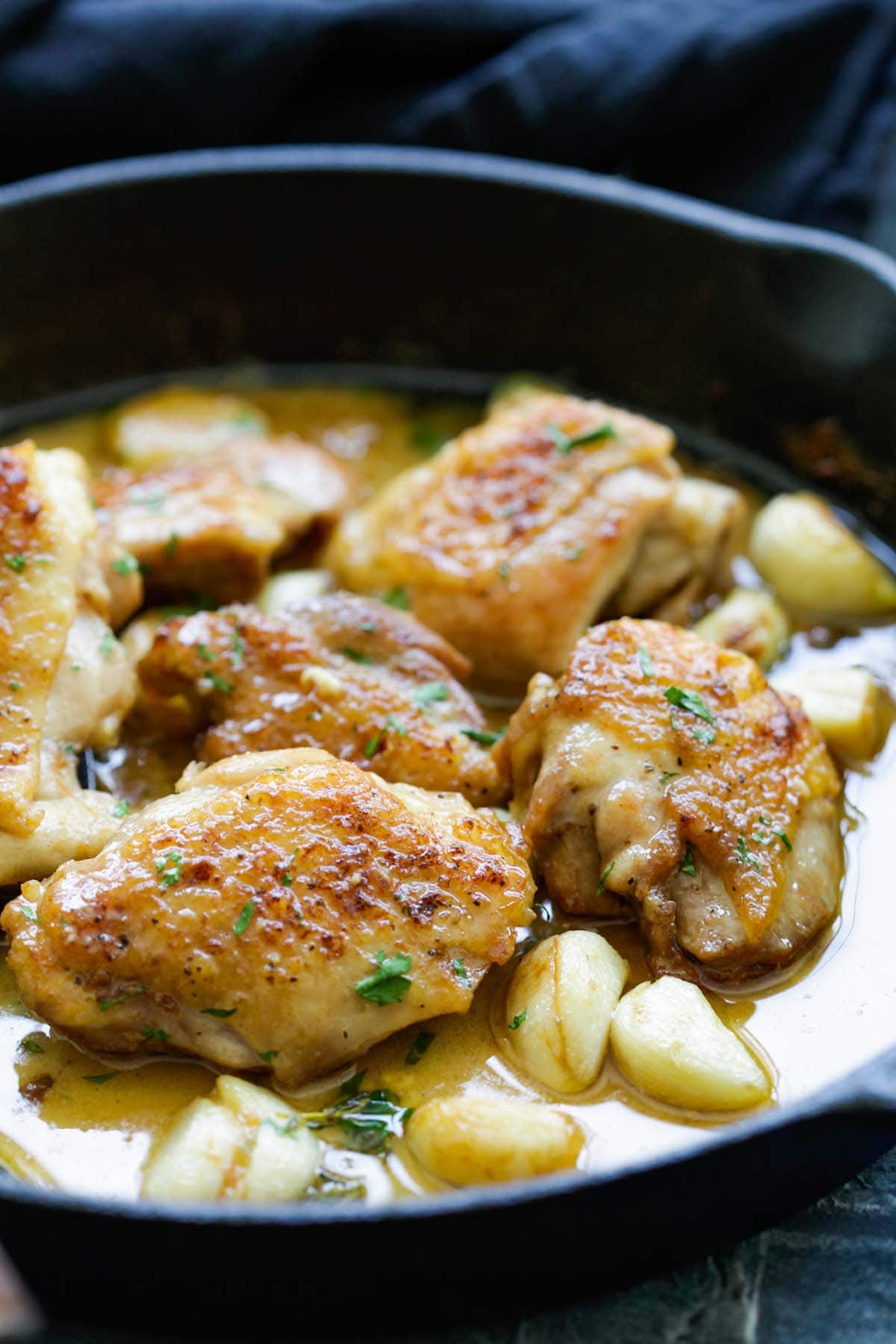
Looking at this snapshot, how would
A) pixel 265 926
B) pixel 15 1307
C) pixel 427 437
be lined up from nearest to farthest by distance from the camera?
1. pixel 15 1307
2. pixel 265 926
3. pixel 427 437

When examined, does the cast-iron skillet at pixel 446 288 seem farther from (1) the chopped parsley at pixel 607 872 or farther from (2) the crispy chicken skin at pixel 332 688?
(1) the chopped parsley at pixel 607 872

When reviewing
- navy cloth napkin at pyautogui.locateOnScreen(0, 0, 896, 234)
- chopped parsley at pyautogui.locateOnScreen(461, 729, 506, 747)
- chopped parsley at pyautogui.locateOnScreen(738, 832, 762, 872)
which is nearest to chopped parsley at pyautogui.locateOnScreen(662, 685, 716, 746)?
chopped parsley at pyautogui.locateOnScreen(738, 832, 762, 872)

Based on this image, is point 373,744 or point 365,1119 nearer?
point 365,1119

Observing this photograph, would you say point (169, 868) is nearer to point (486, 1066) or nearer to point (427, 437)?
point (486, 1066)

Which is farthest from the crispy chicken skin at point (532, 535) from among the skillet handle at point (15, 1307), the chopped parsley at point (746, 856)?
the skillet handle at point (15, 1307)

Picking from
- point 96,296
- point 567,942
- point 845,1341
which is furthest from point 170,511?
point 845,1341

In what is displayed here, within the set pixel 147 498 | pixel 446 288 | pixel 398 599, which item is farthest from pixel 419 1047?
pixel 446 288
